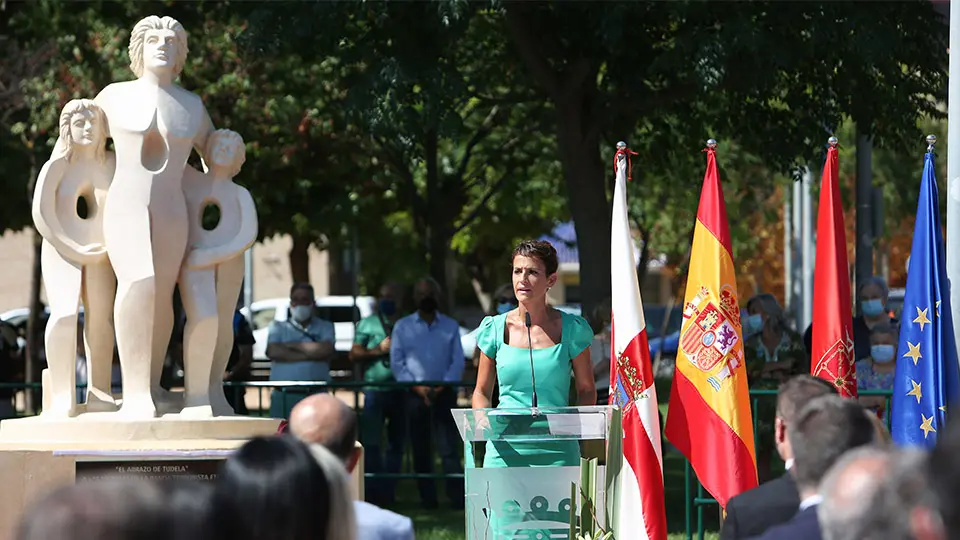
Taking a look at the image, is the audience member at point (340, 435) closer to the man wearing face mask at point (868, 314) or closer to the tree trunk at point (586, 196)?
the man wearing face mask at point (868, 314)

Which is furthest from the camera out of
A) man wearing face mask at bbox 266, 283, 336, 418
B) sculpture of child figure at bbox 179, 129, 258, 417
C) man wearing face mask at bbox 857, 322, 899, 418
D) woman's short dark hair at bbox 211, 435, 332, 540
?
man wearing face mask at bbox 266, 283, 336, 418

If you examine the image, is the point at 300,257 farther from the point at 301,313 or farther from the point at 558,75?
the point at 301,313

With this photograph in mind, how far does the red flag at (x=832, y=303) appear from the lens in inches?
343

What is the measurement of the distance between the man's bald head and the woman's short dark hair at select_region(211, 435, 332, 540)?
82cm

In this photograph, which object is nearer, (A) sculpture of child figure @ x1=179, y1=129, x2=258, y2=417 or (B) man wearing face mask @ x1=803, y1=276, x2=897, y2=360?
(A) sculpture of child figure @ x1=179, y1=129, x2=258, y2=417

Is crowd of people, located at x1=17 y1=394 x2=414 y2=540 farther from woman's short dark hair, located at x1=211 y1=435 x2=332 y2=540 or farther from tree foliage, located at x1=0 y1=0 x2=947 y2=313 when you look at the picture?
tree foliage, located at x1=0 y1=0 x2=947 y2=313

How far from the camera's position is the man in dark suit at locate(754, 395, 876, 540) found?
163 inches

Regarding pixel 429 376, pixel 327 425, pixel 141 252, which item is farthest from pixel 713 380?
pixel 429 376

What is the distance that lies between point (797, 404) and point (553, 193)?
79.7 feet

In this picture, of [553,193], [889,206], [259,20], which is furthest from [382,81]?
[889,206]

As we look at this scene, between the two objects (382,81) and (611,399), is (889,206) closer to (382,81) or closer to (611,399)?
(382,81)

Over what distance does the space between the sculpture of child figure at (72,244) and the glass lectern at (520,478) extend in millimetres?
3017

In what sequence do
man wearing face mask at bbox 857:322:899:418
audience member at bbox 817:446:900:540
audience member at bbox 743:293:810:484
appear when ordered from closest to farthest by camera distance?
audience member at bbox 817:446:900:540
audience member at bbox 743:293:810:484
man wearing face mask at bbox 857:322:899:418

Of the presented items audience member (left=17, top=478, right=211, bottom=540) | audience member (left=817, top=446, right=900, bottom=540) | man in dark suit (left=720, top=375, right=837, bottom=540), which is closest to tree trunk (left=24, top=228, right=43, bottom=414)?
man in dark suit (left=720, top=375, right=837, bottom=540)
